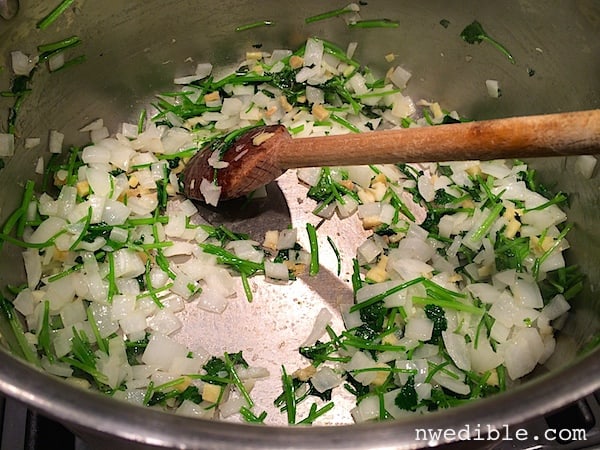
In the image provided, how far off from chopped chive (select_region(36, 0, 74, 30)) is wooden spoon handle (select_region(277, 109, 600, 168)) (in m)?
0.70

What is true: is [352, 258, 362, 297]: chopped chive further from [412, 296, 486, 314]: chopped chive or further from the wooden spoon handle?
the wooden spoon handle

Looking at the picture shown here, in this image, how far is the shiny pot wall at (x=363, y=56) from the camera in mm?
1653

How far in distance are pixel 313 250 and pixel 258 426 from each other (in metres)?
0.92

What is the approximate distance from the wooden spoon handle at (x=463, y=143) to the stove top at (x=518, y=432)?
0.59 m

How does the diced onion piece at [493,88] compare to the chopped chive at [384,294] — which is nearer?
the chopped chive at [384,294]

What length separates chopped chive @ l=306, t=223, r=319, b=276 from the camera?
182 centimetres

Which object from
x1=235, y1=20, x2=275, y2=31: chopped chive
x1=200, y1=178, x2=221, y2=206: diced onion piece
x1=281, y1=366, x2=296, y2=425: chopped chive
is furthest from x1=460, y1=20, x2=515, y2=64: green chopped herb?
x1=281, y1=366, x2=296, y2=425: chopped chive

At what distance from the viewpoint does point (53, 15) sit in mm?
1688

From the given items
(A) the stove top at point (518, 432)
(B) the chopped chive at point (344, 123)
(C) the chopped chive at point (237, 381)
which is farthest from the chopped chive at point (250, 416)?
(B) the chopped chive at point (344, 123)

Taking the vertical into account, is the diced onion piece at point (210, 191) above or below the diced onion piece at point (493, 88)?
above

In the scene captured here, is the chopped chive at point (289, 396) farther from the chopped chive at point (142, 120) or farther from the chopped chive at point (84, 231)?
the chopped chive at point (142, 120)

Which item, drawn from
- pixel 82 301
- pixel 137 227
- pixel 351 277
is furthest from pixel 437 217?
pixel 82 301

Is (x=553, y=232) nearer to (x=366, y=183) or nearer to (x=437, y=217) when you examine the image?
(x=437, y=217)

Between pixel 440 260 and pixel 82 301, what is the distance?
969 mm
